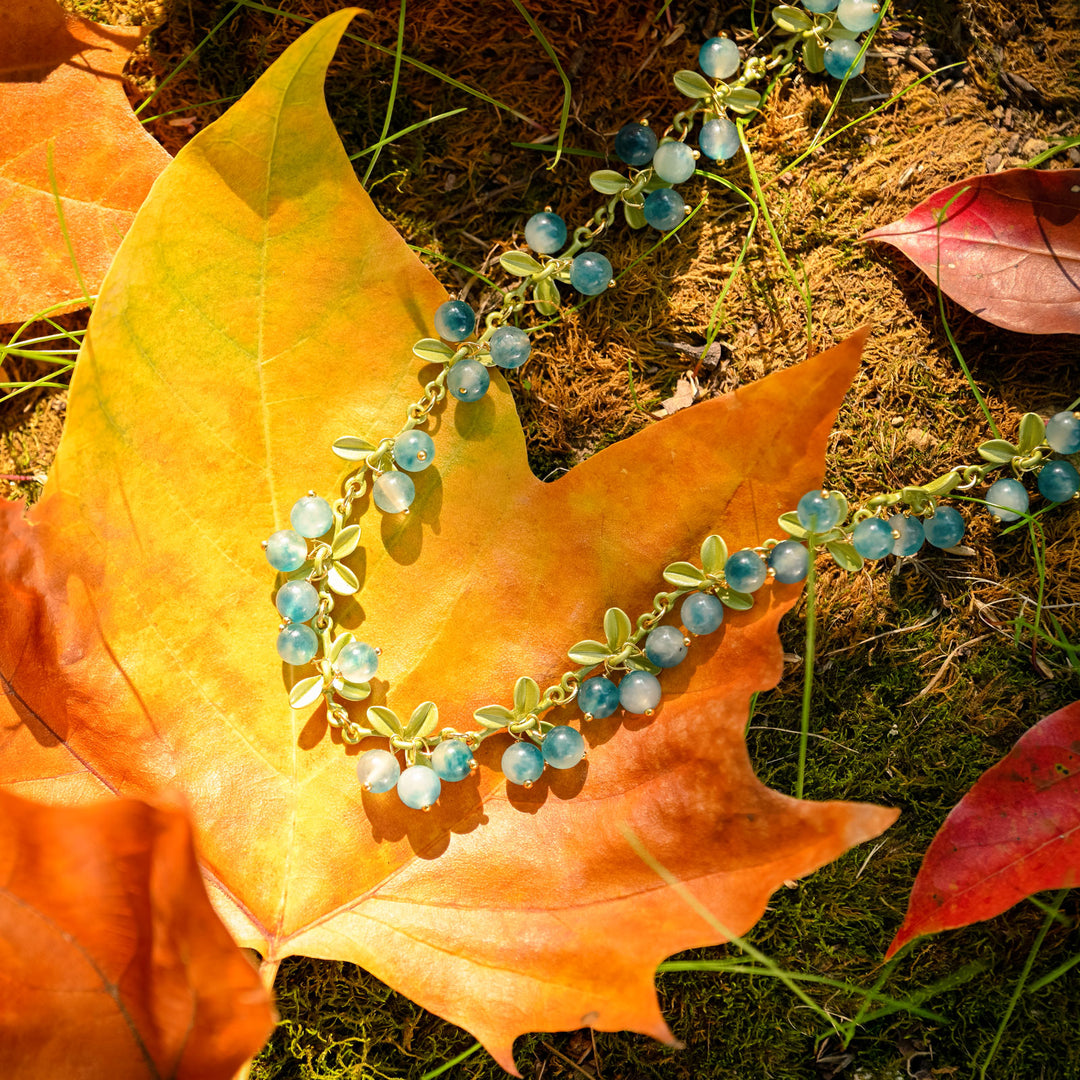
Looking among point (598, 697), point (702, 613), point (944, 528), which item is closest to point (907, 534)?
point (944, 528)

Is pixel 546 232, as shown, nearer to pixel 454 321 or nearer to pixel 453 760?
pixel 454 321

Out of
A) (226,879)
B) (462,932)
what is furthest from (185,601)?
(462,932)

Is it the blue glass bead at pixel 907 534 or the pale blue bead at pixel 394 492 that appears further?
the blue glass bead at pixel 907 534

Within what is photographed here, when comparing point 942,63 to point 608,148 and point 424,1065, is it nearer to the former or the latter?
point 608,148

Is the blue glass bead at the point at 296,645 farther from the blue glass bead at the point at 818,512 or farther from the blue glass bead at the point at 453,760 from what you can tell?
the blue glass bead at the point at 818,512

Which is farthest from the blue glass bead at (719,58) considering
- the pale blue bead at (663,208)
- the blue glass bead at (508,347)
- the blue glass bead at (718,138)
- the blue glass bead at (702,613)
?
the blue glass bead at (702,613)

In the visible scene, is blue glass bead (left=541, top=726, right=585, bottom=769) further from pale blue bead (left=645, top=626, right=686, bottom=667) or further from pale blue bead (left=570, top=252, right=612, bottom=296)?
pale blue bead (left=570, top=252, right=612, bottom=296)
